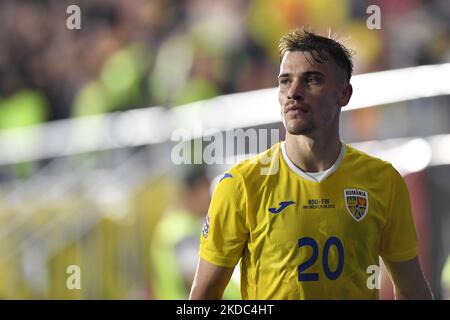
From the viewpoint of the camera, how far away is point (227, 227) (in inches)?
91.7

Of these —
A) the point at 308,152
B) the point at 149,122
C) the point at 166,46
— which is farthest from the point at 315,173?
the point at 166,46

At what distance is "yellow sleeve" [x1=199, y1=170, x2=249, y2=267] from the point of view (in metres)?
2.32

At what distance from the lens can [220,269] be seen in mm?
2318

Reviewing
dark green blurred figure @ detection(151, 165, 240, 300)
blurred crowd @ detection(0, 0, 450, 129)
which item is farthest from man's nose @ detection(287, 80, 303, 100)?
blurred crowd @ detection(0, 0, 450, 129)

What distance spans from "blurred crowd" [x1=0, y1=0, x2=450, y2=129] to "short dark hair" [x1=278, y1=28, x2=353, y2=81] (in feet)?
8.97

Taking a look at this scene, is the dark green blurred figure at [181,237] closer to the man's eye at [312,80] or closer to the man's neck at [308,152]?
the man's neck at [308,152]

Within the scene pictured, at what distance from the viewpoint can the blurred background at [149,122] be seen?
4.83m

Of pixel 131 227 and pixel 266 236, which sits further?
pixel 131 227

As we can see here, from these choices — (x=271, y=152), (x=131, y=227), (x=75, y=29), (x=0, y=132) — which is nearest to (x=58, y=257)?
(x=131, y=227)

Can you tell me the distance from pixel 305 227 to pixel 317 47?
52 centimetres

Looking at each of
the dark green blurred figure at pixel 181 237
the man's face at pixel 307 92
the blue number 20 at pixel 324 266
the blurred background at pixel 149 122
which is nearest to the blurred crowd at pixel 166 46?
the blurred background at pixel 149 122

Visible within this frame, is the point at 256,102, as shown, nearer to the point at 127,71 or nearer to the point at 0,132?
the point at 127,71

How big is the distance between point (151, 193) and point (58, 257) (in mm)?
661
